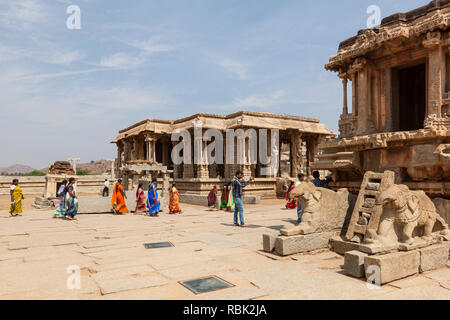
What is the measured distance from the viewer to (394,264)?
3.86 meters

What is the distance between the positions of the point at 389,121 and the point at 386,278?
4.68m

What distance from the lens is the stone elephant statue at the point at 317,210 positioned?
216 inches

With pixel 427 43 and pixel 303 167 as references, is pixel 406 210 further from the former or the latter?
pixel 303 167

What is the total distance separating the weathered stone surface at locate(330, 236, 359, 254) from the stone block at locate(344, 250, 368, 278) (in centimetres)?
104

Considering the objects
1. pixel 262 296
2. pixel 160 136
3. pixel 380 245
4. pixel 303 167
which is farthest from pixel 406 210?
pixel 160 136

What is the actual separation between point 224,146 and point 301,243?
17.2m

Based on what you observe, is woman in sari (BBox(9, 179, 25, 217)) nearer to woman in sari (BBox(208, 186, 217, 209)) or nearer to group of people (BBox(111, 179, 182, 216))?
group of people (BBox(111, 179, 182, 216))

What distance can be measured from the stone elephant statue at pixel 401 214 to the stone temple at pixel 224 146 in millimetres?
14823

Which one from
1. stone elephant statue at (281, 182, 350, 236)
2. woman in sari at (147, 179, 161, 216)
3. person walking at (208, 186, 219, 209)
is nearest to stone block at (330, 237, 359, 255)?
stone elephant statue at (281, 182, 350, 236)

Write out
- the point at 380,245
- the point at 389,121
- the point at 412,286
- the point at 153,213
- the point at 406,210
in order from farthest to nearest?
the point at 153,213
the point at 389,121
the point at 406,210
the point at 380,245
the point at 412,286

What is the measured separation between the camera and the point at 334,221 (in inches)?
230

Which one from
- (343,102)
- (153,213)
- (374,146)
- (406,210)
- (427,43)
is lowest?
(153,213)

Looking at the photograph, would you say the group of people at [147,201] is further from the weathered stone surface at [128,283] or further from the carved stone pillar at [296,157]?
the carved stone pillar at [296,157]

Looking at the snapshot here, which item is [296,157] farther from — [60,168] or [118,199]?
[60,168]
